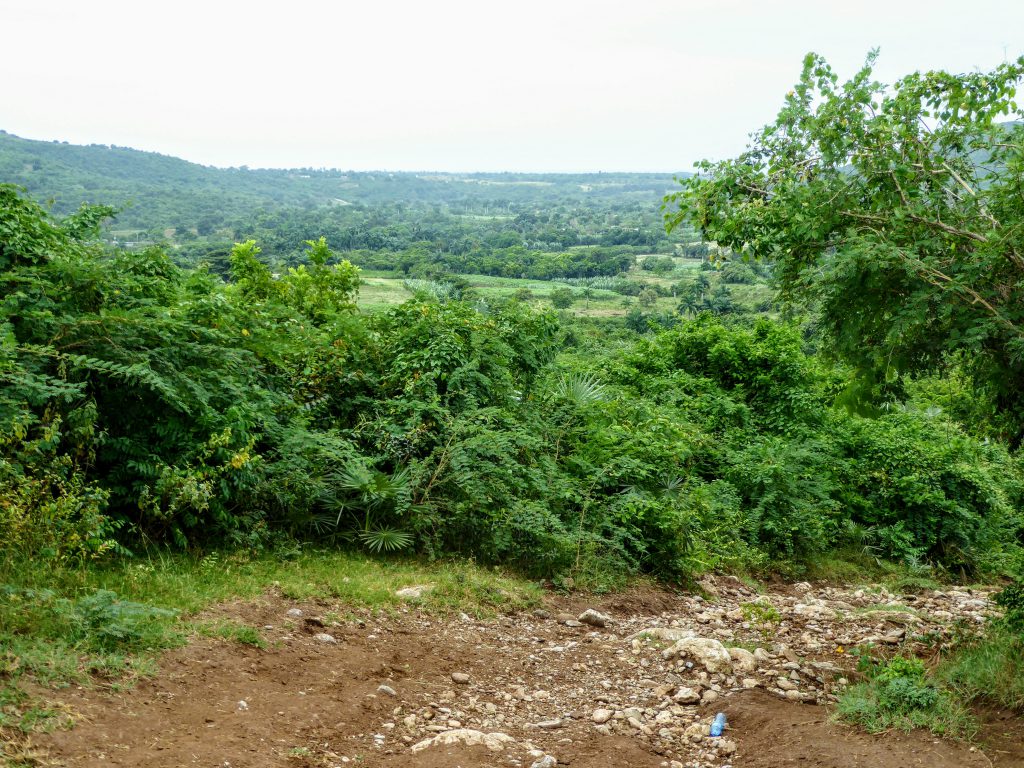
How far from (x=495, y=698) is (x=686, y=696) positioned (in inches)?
51.8

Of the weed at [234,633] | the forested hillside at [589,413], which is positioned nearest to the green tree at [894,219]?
the forested hillside at [589,413]

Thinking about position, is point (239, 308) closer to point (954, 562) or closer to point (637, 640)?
point (637, 640)

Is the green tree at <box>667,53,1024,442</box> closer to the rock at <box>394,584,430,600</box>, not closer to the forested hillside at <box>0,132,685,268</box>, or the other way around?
the rock at <box>394,584,430,600</box>

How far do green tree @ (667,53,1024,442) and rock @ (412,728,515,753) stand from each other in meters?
3.52

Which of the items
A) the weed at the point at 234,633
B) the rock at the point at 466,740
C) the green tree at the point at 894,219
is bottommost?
the rock at the point at 466,740

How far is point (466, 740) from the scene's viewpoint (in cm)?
470

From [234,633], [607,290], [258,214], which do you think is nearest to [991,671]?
[234,633]

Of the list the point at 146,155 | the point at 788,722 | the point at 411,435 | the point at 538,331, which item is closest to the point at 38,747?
the point at 788,722

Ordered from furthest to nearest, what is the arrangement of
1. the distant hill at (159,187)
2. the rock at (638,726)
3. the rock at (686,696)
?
the distant hill at (159,187) → the rock at (686,696) → the rock at (638,726)

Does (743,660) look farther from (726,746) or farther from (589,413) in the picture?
(589,413)

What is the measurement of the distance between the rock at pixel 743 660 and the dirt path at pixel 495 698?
0.02m

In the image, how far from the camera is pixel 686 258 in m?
92.7

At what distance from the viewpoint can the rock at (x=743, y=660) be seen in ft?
20.2

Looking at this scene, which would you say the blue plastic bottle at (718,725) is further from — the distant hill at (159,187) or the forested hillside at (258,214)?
the distant hill at (159,187)
